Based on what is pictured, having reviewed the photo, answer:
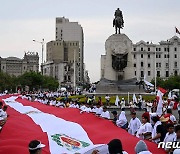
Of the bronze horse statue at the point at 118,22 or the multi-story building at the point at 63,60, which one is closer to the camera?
the bronze horse statue at the point at 118,22

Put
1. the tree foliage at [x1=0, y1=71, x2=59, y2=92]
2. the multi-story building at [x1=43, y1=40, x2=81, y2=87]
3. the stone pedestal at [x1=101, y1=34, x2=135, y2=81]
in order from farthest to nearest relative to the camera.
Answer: the multi-story building at [x1=43, y1=40, x2=81, y2=87] < the tree foliage at [x1=0, y1=71, x2=59, y2=92] < the stone pedestal at [x1=101, y1=34, x2=135, y2=81]

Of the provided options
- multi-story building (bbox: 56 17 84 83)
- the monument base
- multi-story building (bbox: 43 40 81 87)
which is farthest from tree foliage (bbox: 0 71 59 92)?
multi-story building (bbox: 56 17 84 83)

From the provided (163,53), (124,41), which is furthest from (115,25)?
(163,53)

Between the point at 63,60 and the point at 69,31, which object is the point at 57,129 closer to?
the point at 63,60

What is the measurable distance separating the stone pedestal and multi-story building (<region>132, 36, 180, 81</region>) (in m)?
69.2

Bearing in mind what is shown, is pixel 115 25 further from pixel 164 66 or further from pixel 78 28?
pixel 78 28

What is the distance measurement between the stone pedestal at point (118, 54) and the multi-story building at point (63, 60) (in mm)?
108165

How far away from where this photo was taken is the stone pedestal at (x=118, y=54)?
5194 centimetres

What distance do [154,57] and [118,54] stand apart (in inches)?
2825

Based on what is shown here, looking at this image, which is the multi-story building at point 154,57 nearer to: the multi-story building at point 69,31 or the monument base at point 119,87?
the multi-story building at point 69,31

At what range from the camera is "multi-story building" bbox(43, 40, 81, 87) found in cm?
16338

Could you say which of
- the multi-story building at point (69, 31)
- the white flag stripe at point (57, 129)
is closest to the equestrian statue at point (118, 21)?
the white flag stripe at point (57, 129)

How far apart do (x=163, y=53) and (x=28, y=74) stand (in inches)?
1800

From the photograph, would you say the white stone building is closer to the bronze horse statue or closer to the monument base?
the bronze horse statue
